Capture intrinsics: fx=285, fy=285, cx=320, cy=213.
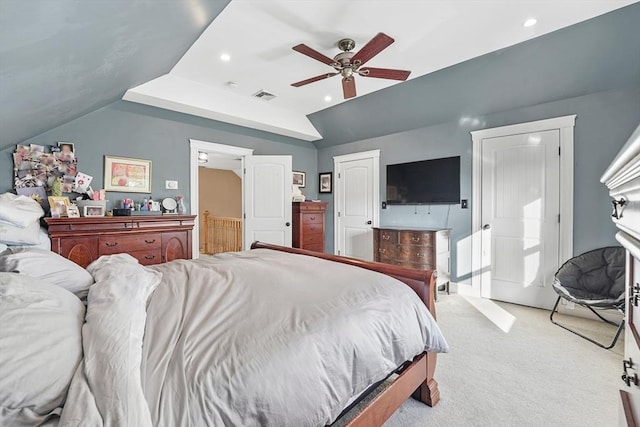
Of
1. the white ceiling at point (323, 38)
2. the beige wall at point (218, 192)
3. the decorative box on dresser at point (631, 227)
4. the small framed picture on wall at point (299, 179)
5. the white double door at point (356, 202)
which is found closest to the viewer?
the decorative box on dresser at point (631, 227)

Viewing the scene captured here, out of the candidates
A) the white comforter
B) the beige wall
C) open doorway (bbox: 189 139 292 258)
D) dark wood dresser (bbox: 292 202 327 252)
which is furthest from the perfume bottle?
the beige wall

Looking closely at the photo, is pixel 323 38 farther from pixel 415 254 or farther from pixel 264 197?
pixel 415 254

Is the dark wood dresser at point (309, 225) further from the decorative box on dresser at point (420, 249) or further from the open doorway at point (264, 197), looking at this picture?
the decorative box on dresser at point (420, 249)

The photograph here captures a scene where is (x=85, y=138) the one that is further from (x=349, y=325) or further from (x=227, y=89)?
(x=349, y=325)

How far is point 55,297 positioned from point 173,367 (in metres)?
0.45

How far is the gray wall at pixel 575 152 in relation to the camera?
2939 mm

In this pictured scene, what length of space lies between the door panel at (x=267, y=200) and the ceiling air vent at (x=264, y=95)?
0.89 metres

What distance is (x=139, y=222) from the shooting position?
3.22 meters

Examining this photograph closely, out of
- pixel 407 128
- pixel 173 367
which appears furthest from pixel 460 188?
pixel 173 367

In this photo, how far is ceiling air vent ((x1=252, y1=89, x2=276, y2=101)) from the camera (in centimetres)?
395

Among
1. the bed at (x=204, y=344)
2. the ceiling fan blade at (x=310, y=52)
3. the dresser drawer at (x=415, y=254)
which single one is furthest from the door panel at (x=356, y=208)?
the bed at (x=204, y=344)

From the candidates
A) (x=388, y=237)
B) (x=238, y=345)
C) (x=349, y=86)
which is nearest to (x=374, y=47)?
(x=349, y=86)

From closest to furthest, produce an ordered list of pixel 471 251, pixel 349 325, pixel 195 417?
pixel 195 417, pixel 349 325, pixel 471 251

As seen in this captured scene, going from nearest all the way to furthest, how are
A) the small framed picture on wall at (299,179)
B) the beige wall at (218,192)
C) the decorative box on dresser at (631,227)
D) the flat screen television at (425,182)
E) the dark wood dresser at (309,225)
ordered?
the decorative box on dresser at (631,227), the flat screen television at (425,182), the dark wood dresser at (309,225), the small framed picture on wall at (299,179), the beige wall at (218,192)
